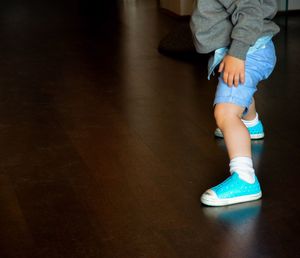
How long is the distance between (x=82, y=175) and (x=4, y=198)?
0.27 metres

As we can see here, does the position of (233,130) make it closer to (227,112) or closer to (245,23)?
(227,112)

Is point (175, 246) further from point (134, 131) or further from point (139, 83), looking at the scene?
point (139, 83)

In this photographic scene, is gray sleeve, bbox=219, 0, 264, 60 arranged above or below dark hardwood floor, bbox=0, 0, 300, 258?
above

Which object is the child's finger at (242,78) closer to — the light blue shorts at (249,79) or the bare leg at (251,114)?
the light blue shorts at (249,79)

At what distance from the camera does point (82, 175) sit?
7.23 feet

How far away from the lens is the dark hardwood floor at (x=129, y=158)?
178 centimetres

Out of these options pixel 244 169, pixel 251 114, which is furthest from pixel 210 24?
pixel 251 114

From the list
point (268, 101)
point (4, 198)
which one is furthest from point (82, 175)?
point (268, 101)

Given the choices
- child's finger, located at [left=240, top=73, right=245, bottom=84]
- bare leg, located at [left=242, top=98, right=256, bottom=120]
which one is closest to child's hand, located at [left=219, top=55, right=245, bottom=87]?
child's finger, located at [left=240, top=73, right=245, bottom=84]

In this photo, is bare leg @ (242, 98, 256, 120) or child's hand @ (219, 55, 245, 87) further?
bare leg @ (242, 98, 256, 120)

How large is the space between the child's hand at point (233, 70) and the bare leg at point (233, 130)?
0.07m

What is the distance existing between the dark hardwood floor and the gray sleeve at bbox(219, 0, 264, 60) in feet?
1.47

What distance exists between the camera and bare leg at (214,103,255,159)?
198 cm

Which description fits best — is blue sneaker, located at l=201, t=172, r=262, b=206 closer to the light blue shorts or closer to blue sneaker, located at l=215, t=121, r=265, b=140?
the light blue shorts
